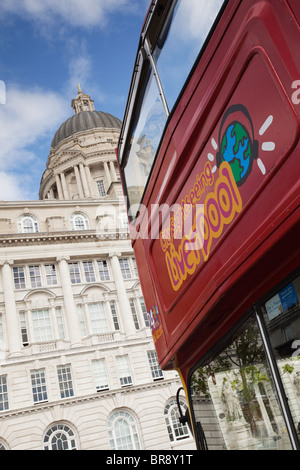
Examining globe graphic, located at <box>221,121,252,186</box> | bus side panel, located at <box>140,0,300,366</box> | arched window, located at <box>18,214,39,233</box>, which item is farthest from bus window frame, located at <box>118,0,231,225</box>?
arched window, located at <box>18,214,39,233</box>

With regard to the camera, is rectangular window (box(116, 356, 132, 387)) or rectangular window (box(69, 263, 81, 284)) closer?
rectangular window (box(116, 356, 132, 387))

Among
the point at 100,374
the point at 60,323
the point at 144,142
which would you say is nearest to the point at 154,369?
the point at 100,374

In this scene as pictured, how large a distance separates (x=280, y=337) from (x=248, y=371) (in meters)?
0.69

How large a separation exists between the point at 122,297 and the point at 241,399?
1128 inches

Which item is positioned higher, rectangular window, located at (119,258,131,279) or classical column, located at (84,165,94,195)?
classical column, located at (84,165,94,195)

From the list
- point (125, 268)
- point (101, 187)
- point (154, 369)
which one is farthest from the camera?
point (101, 187)

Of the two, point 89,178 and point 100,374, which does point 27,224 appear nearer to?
point 100,374

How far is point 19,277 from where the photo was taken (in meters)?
31.2

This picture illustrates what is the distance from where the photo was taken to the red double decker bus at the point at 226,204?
2580 mm

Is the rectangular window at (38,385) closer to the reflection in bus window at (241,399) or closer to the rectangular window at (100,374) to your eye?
the rectangular window at (100,374)

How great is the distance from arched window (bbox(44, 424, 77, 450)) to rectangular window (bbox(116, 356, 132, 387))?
455cm

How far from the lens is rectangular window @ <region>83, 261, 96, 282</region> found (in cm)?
3282

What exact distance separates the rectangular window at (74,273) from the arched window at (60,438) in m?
9.99

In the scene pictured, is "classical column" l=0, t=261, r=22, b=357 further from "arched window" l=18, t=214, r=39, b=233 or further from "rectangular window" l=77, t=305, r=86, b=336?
"rectangular window" l=77, t=305, r=86, b=336
